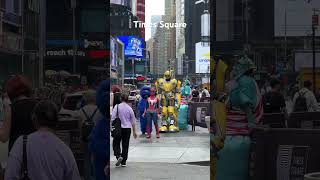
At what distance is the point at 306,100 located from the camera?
269 inches

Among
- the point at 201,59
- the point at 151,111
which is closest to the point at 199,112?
the point at 151,111

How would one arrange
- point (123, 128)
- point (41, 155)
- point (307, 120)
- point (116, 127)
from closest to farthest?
point (41, 155) → point (307, 120) → point (116, 127) → point (123, 128)

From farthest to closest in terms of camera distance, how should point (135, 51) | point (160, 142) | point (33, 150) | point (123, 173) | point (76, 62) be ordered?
point (135, 51) < point (160, 142) < point (123, 173) < point (76, 62) < point (33, 150)

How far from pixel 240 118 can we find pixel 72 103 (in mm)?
2013

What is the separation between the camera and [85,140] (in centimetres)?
725

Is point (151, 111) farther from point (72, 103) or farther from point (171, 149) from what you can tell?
point (72, 103)

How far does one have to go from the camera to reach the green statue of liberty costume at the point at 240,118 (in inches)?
268

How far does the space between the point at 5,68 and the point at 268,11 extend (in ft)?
10.3

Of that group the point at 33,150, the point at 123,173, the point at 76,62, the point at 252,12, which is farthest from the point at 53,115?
the point at 123,173

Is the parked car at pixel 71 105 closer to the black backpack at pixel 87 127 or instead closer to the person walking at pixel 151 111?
the black backpack at pixel 87 127

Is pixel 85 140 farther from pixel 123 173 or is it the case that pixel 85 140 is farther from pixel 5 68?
pixel 123 173

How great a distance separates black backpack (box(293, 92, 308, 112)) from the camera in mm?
6785

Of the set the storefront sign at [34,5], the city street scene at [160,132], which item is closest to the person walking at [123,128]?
the city street scene at [160,132]

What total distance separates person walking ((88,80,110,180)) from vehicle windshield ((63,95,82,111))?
239 millimetres
